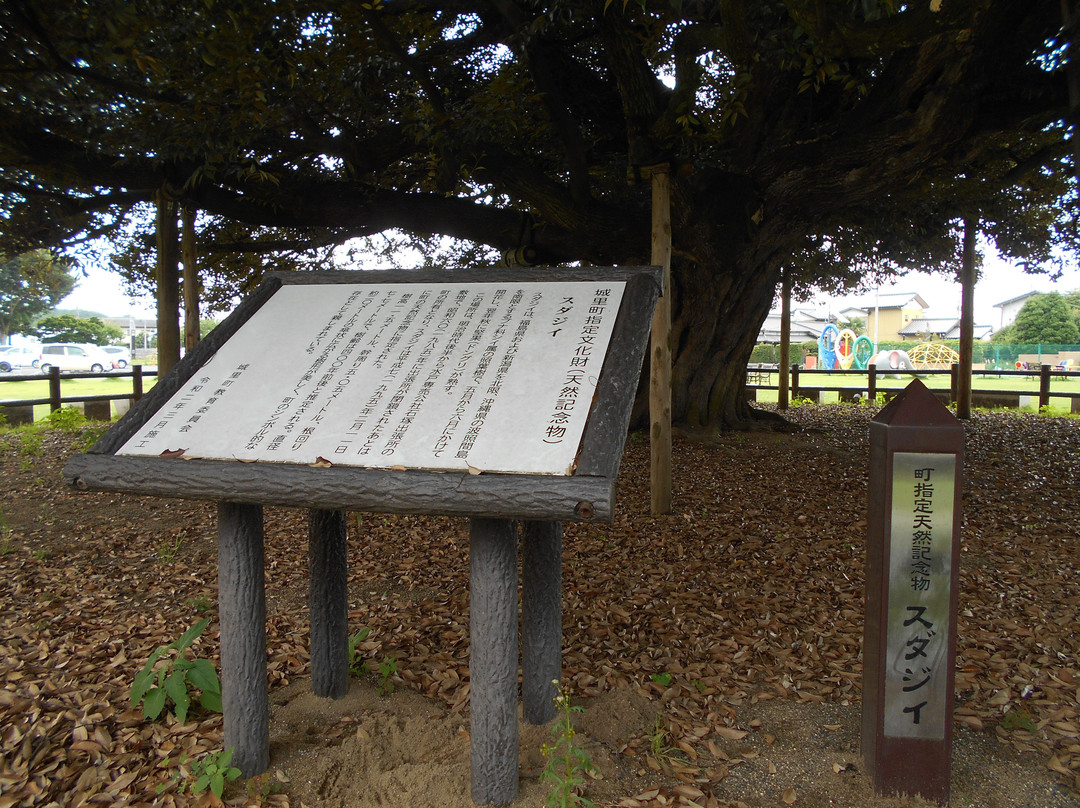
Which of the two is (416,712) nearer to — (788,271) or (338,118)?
(338,118)

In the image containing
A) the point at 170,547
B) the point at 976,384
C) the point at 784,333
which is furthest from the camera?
the point at 976,384

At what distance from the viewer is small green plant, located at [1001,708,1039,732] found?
2560 millimetres

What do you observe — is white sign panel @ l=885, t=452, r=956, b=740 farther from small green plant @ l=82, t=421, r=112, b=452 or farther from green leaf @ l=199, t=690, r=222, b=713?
small green plant @ l=82, t=421, r=112, b=452

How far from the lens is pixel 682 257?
6785 mm

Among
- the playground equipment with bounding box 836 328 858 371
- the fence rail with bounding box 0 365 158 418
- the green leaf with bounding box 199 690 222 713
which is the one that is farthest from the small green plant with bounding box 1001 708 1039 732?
the playground equipment with bounding box 836 328 858 371

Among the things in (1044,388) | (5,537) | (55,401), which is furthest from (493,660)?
(1044,388)

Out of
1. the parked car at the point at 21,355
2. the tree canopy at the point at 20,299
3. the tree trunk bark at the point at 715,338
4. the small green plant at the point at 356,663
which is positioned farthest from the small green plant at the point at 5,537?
the parked car at the point at 21,355

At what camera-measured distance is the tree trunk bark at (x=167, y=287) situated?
5703 mm

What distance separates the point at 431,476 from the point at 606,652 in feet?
6.28

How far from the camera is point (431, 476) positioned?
1776 millimetres

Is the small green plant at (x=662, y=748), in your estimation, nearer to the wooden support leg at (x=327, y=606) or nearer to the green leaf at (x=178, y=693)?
the wooden support leg at (x=327, y=606)

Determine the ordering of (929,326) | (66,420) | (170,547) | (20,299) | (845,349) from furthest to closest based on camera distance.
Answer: (929,326)
(20,299)
(845,349)
(66,420)
(170,547)

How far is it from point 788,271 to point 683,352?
3744mm

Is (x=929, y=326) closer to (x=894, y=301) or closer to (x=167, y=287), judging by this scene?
(x=894, y=301)
